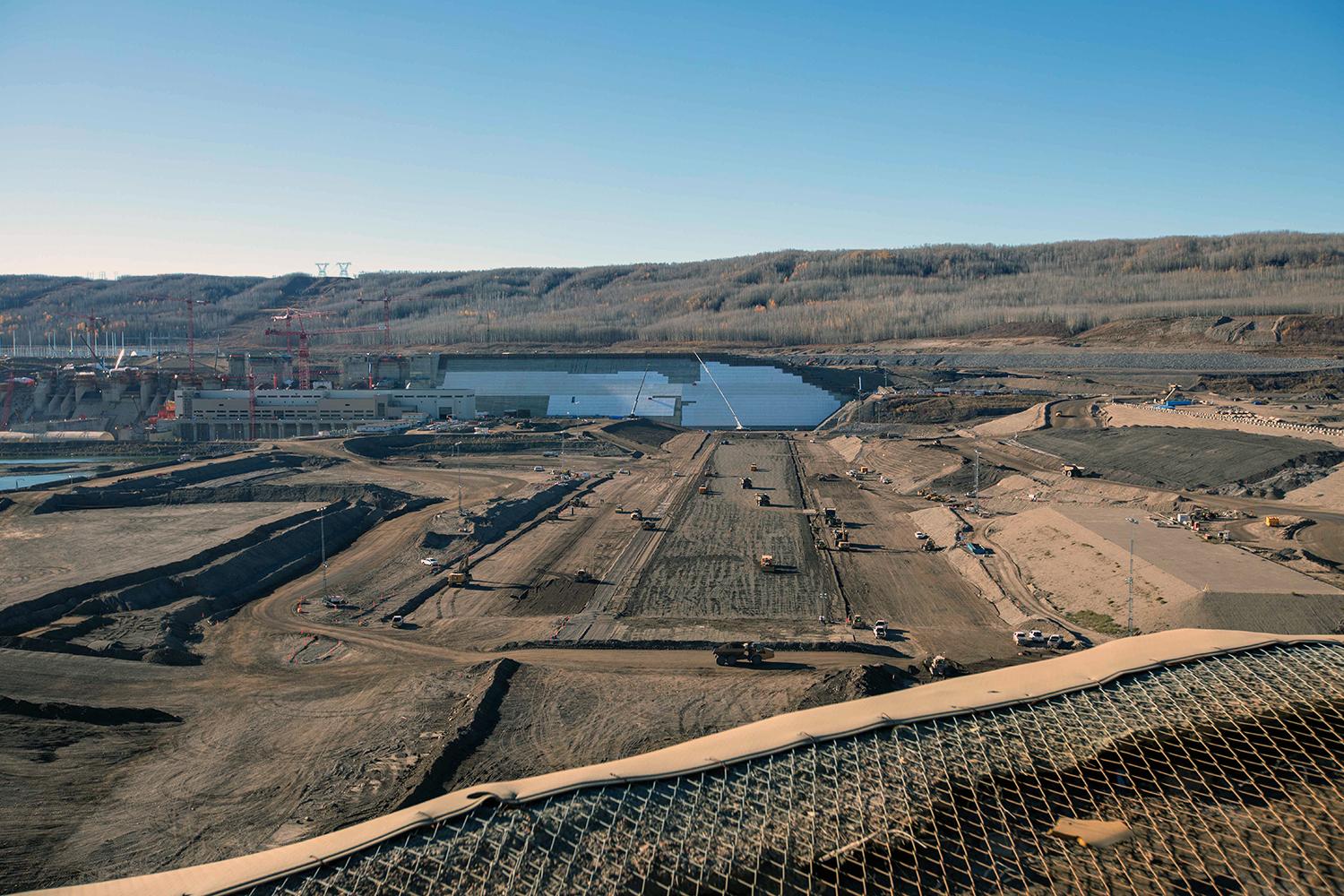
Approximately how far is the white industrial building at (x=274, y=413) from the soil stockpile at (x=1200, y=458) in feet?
182

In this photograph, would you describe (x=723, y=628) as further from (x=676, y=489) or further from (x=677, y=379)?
(x=677, y=379)

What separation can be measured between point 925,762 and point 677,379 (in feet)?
265

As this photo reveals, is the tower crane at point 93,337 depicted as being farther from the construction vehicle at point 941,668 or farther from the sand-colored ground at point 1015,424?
the construction vehicle at point 941,668

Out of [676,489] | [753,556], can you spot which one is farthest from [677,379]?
[753,556]

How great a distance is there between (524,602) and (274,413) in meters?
62.8

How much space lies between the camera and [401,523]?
4559 cm

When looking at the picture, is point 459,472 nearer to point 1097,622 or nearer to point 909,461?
point 909,461

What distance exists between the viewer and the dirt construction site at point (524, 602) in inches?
774

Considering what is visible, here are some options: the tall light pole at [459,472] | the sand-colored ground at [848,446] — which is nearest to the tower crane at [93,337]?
the tall light pole at [459,472]

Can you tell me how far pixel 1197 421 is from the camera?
198ft

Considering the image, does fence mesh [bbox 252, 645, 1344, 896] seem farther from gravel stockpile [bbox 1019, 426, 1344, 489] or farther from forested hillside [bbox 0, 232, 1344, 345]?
forested hillside [bbox 0, 232, 1344, 345]

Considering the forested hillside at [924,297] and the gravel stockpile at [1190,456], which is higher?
the forested hillside at [924,297]

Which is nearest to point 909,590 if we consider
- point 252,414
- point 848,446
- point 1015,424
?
point 848,446

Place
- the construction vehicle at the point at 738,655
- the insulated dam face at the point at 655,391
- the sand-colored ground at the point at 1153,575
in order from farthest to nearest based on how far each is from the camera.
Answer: the insulated dam face at the point at 655,391 < the sand-colored ground at the point at 1153,575 < the construction vehicle at the point at 738,655
